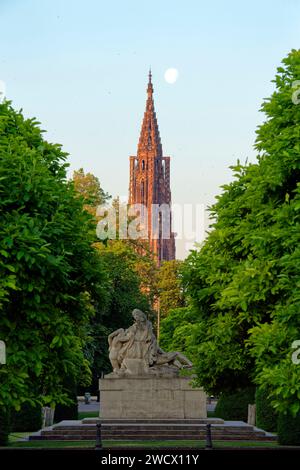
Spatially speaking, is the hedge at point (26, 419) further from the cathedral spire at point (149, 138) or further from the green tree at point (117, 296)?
the cathedral spire at point (149, 138)

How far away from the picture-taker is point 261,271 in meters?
23.8

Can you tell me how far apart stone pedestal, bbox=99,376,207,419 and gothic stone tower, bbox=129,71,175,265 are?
137 m

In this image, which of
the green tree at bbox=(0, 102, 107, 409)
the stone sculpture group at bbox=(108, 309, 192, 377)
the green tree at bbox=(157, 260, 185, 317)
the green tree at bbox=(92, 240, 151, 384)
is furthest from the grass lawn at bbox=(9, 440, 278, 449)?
the green tree at bbox=(157, 260, 185, 317)

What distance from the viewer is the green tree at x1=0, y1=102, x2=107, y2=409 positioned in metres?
20.2

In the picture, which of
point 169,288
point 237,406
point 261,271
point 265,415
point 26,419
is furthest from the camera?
point 169,288

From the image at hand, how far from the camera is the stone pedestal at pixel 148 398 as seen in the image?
39.3m

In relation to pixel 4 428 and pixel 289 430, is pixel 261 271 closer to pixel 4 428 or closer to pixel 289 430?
pixel 289 430

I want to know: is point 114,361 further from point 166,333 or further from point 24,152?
point 166,333

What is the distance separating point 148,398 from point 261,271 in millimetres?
16991

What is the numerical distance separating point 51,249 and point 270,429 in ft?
72.0

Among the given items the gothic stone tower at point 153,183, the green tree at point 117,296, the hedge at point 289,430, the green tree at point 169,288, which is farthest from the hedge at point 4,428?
the gothic stone tower at point 153,183

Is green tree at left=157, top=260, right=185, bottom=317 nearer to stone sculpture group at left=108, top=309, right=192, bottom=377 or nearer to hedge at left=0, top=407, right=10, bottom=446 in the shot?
stone sculpture group at left=108, top=309, right=192, bottom=377

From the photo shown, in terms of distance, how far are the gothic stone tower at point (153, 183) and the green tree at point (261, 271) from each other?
14538cm

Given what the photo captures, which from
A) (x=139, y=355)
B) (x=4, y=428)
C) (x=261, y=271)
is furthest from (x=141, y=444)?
(x=261, y=271)
